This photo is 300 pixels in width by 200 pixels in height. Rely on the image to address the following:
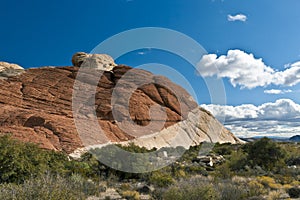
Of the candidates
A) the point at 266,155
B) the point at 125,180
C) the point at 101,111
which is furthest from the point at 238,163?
the point at 101,111

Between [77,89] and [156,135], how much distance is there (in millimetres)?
13440

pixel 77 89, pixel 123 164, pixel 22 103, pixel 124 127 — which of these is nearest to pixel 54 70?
pixel 77 89

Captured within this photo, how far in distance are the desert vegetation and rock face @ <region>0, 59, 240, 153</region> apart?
826cm

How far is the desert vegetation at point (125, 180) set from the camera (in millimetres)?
6895

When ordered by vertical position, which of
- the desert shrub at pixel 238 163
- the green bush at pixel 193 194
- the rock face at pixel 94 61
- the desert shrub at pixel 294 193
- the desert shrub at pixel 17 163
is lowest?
the desert shrub at pixel 294 193

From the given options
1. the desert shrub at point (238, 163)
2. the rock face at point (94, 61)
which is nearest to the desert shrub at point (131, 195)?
the desert shrub at point (238, 163)

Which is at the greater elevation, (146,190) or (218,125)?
(218,125)

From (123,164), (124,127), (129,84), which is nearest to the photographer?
(123,164)

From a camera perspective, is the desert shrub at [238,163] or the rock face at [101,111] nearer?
the desert shrub at [238,163]

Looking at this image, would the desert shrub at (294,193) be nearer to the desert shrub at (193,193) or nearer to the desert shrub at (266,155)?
the desert shrub at (193,193)

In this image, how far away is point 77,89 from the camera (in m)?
38.3

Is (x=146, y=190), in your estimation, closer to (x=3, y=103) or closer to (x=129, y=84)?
(x=3, y=103)

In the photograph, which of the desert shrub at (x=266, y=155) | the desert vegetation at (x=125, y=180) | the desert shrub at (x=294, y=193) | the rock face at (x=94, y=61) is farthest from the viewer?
the rock face at (x=94, y=61)

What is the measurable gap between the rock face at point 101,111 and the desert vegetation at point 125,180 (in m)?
8.26
